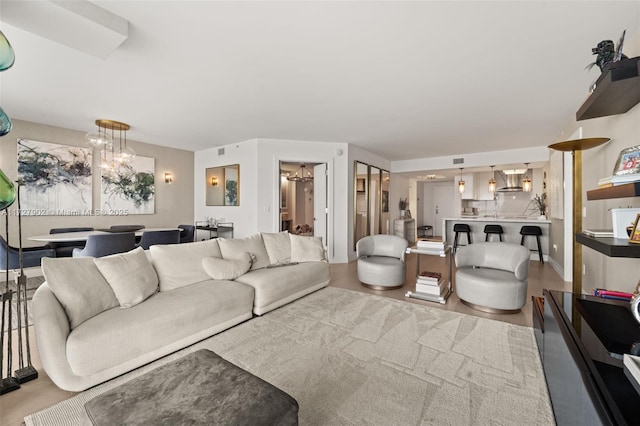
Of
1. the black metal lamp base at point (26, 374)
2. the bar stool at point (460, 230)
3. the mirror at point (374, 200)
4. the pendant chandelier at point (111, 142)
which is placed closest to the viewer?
the black metal lamp base at point (26, 374)

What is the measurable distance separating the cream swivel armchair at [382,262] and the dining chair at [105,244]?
130 inches

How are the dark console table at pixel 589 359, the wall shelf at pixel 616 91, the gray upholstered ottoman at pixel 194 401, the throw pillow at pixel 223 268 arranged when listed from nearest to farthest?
the dark console table at pixel 589 359
the gray upholstered ottoman at pixel 194 401
the wall shelf at pixel 616 91
the throw pillow at pixel 223 268

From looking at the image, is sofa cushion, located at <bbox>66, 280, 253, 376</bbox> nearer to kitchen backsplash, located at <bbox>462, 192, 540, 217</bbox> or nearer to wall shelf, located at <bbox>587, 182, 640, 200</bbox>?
wall shelf, located at <bbox>587, 182, 640, 200</bbox>

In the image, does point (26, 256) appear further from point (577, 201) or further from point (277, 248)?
point (577, 201)

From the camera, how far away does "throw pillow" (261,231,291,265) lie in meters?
3.76

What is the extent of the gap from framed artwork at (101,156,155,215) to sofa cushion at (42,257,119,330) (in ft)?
13.7

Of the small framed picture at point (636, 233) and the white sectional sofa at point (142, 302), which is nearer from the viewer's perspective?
the small framed picture at point (636, 233)

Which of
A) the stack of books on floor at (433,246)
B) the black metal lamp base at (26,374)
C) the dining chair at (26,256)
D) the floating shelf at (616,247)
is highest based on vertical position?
the floating shelf at (616,247)

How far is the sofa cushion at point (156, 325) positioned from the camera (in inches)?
70.7

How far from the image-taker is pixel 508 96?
3572 mm

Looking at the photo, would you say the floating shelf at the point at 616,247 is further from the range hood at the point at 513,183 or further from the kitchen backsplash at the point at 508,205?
the kitchen backsplash at the point at 508,205

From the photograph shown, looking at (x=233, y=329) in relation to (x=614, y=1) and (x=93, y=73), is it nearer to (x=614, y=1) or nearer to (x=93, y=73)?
(x=93, y=73)

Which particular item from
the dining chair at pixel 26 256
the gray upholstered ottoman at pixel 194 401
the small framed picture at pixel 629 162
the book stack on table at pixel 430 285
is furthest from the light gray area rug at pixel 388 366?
the dining chair at pixel 26 256

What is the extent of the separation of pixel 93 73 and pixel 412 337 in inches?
169
